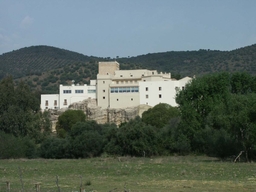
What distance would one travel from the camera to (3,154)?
66438 mm

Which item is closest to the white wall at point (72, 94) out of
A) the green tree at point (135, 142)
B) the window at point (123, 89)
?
the window at point (123, 89)

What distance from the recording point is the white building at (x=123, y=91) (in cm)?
10694

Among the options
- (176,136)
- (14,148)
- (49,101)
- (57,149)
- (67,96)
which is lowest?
(57,149)

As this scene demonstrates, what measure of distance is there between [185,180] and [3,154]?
4341 cm

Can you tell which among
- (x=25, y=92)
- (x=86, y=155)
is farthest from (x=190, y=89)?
(x=25, y=92)

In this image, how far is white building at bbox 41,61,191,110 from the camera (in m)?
107

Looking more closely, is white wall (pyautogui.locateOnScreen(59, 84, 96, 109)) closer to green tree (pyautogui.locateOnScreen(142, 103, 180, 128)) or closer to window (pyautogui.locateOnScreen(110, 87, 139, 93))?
window (pyautogui.locateOnScreen(110, 87, 139, 93))

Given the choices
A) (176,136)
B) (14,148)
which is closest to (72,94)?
(14,148)

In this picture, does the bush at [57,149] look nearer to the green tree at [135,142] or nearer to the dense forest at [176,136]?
the dense forest at [176,136]

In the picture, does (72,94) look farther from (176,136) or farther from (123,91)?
(176,136)

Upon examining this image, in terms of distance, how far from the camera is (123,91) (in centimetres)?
10881

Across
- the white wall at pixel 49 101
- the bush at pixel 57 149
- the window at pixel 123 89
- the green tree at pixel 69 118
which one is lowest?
the bush at pixel 57 149

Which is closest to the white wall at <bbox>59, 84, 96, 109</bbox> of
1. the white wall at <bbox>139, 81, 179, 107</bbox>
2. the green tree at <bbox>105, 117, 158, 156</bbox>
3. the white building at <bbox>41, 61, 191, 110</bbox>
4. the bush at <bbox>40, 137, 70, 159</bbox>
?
the white building at <bbox>41, 61, 191, 110</bbox>

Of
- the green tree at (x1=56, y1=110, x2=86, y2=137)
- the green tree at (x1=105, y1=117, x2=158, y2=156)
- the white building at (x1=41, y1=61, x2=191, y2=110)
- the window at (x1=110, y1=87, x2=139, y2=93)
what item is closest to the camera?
the green tree at (x1=105, y1=117, x2=158, y2=156)
